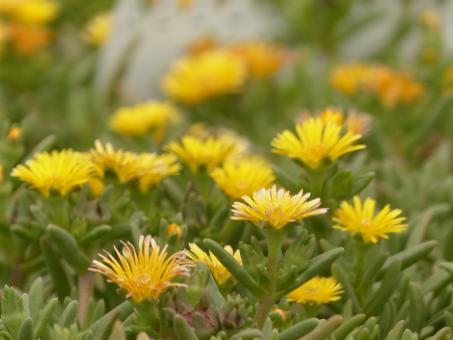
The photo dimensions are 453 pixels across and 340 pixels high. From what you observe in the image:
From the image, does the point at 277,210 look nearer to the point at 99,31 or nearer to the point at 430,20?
the point at 430,20

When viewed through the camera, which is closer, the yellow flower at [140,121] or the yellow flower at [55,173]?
the yellow flower at [55,173]

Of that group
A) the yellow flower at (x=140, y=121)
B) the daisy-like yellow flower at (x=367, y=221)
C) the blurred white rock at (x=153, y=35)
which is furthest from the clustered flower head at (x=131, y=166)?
the blurred white rock at (x=153, y=35)

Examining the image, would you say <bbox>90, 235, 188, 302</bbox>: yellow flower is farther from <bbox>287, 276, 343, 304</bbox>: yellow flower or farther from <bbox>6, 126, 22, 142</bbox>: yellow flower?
<bbox>6, 126, 22, 142</bbox>: yellow flower

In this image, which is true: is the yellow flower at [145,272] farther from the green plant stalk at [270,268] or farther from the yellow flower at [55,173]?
the yellow flower at [55,173]

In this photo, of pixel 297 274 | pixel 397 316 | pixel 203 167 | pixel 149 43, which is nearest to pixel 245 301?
pixel 297 274

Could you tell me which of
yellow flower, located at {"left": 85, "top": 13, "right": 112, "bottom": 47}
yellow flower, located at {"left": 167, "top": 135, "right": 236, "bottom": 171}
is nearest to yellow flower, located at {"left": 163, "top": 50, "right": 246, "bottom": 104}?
yellow flower, located at {"left": 85, "top": 13, "right": 112, "bottom": 47}

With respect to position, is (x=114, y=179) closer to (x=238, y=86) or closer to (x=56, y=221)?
(x=56, y=221)

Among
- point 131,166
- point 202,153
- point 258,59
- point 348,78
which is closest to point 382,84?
point 348,78
